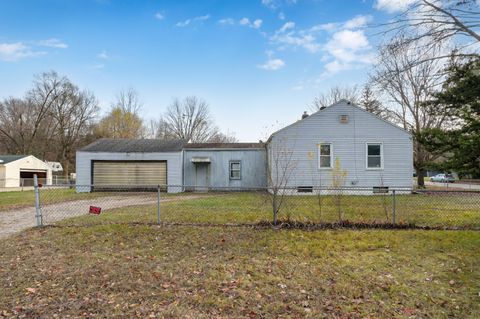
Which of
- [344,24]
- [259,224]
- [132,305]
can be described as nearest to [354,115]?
[344,24]

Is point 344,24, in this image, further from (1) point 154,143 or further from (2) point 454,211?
(1) point 154,143

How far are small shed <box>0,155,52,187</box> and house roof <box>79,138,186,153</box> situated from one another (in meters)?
12.2

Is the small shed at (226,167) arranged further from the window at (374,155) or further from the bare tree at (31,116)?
the bare tree at (31,116)

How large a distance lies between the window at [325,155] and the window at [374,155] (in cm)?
213

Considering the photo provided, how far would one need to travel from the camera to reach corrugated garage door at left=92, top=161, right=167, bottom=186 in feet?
64.9

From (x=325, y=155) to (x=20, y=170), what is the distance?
31275 millimetres

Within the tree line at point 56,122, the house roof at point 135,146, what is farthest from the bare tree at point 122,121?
the house roof at point 135,146

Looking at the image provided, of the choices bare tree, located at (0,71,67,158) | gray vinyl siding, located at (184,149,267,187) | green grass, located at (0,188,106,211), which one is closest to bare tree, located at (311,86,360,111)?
gray vinyl siding, located at (184,149,267,187)

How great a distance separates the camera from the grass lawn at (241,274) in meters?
3.40

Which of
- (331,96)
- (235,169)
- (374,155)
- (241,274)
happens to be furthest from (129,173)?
(331,96)

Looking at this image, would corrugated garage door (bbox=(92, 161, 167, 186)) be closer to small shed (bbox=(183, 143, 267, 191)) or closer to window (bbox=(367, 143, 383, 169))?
small shed (bbox=(183, 143, 267, 191))

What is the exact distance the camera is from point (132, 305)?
3.45m

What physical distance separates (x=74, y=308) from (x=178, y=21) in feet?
37.1

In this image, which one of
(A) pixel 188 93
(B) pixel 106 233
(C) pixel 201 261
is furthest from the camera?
(A) pixel 188 93
